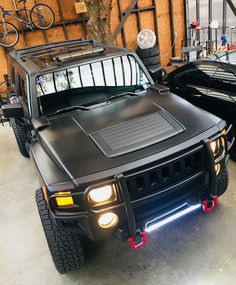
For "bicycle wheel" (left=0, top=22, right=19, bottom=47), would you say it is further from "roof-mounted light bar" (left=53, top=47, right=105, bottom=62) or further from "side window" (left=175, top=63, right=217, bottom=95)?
"side window" (left=175, top=63, right=217, bottom=95)

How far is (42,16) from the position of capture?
261 inches

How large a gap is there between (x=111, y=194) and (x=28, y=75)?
156cm

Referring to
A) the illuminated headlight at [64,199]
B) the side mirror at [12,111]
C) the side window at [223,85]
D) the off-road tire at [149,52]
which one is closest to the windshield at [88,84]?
the side mirror at [12,111]

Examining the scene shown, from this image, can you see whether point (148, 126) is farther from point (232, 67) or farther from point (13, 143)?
point (13, 143)

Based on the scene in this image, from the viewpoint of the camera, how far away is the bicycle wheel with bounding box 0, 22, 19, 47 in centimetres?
660

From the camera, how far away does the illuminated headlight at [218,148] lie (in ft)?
7.02

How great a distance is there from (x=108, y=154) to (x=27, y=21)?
5951 millimetres

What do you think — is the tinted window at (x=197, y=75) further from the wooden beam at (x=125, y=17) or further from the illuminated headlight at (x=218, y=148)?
the wooden beam at (x=125, y=17)

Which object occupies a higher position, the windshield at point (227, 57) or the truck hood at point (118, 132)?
the windshield at point (227, 57)

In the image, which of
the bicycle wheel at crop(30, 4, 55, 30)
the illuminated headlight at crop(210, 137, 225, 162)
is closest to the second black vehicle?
the illuminated headlight at crop(210, 137, 225, 162)

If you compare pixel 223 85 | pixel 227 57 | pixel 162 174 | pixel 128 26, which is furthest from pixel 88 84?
pixel 128 26

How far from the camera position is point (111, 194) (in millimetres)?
1838

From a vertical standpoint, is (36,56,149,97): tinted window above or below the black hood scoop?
above

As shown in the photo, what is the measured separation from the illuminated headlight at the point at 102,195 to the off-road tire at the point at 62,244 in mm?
431
